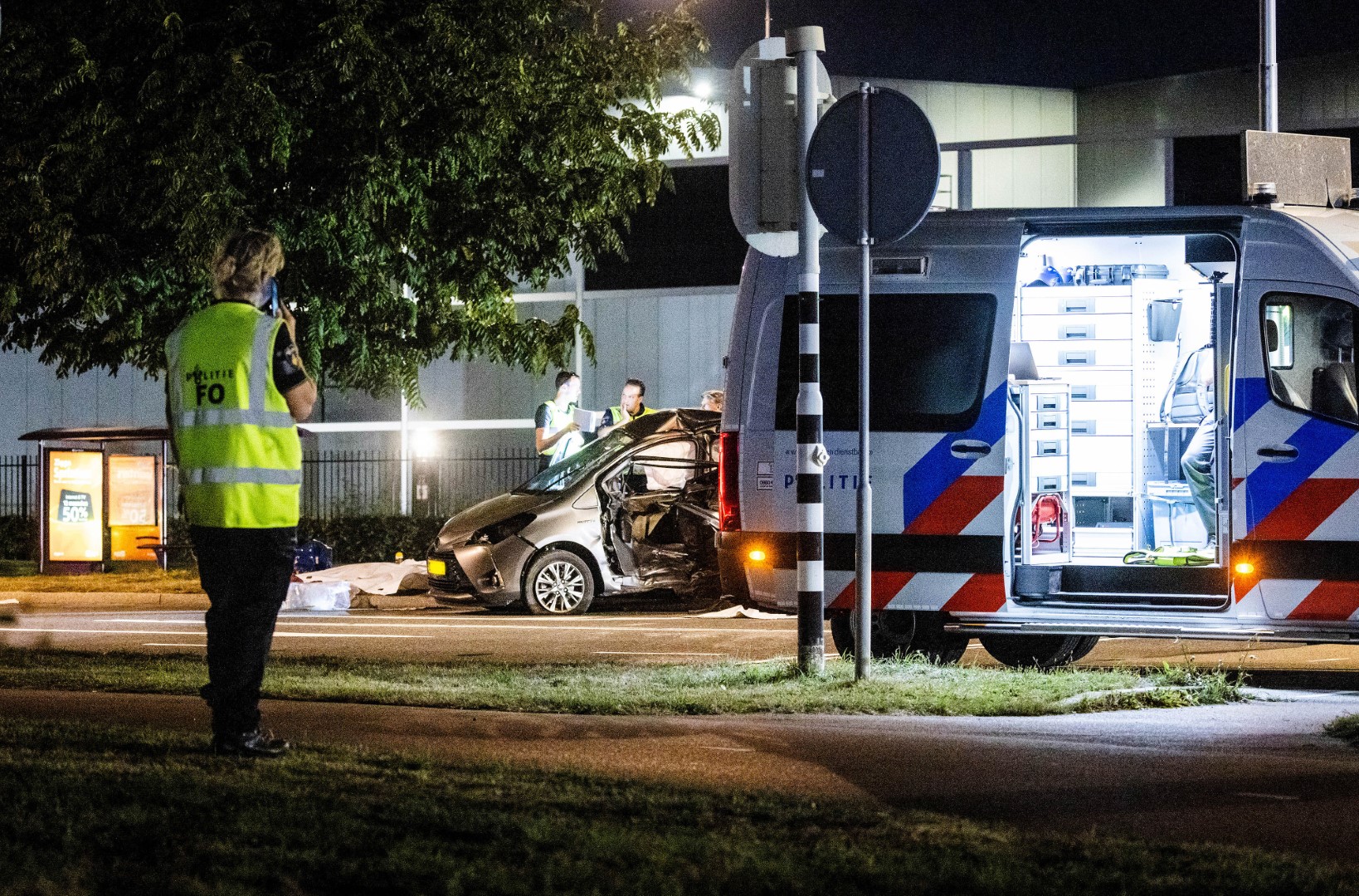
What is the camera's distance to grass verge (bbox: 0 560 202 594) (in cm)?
1895

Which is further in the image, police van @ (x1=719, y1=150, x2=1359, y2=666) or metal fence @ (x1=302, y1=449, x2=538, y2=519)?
metal fence @ (x1=302, y1=449, x2=538, y2=519)

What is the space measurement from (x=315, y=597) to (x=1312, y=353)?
34.7ft

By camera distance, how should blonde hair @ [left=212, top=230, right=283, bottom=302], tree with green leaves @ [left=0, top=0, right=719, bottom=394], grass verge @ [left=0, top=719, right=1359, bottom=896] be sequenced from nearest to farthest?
grass verge @ [left=0, top=719, right=1359, bottom=896] → blonde hair @ [left=212, top=230, right=283, bottom=302] → tree with green leaves @ [left=0, top=0, right=719, bottom=394]

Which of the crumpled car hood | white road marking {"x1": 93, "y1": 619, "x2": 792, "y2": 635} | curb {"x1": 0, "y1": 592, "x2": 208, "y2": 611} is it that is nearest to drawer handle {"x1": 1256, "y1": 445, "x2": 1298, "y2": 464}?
white road marking {"x1": 93, "y1": 619, "x2": 792, "y2": 635}

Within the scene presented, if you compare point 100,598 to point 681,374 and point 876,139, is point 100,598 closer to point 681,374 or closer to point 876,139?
point 681,374

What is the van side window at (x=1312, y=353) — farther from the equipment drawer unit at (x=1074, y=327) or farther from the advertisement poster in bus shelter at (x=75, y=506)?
the advertisement poster in bus shelter at (x=75, y=506)

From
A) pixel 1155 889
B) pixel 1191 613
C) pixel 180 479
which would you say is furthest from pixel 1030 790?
pixel 1191 613

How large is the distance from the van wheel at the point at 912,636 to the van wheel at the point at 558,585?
5.52 metres

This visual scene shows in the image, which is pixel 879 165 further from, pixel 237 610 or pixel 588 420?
pixel 588 420

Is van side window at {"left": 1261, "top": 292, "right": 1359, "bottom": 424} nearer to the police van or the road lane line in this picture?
the police van

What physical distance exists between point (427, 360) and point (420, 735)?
9.15 m

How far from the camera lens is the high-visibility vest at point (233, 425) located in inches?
244

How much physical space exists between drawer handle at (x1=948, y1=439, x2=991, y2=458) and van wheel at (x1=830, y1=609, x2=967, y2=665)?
0.89m

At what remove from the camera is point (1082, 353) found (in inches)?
450
